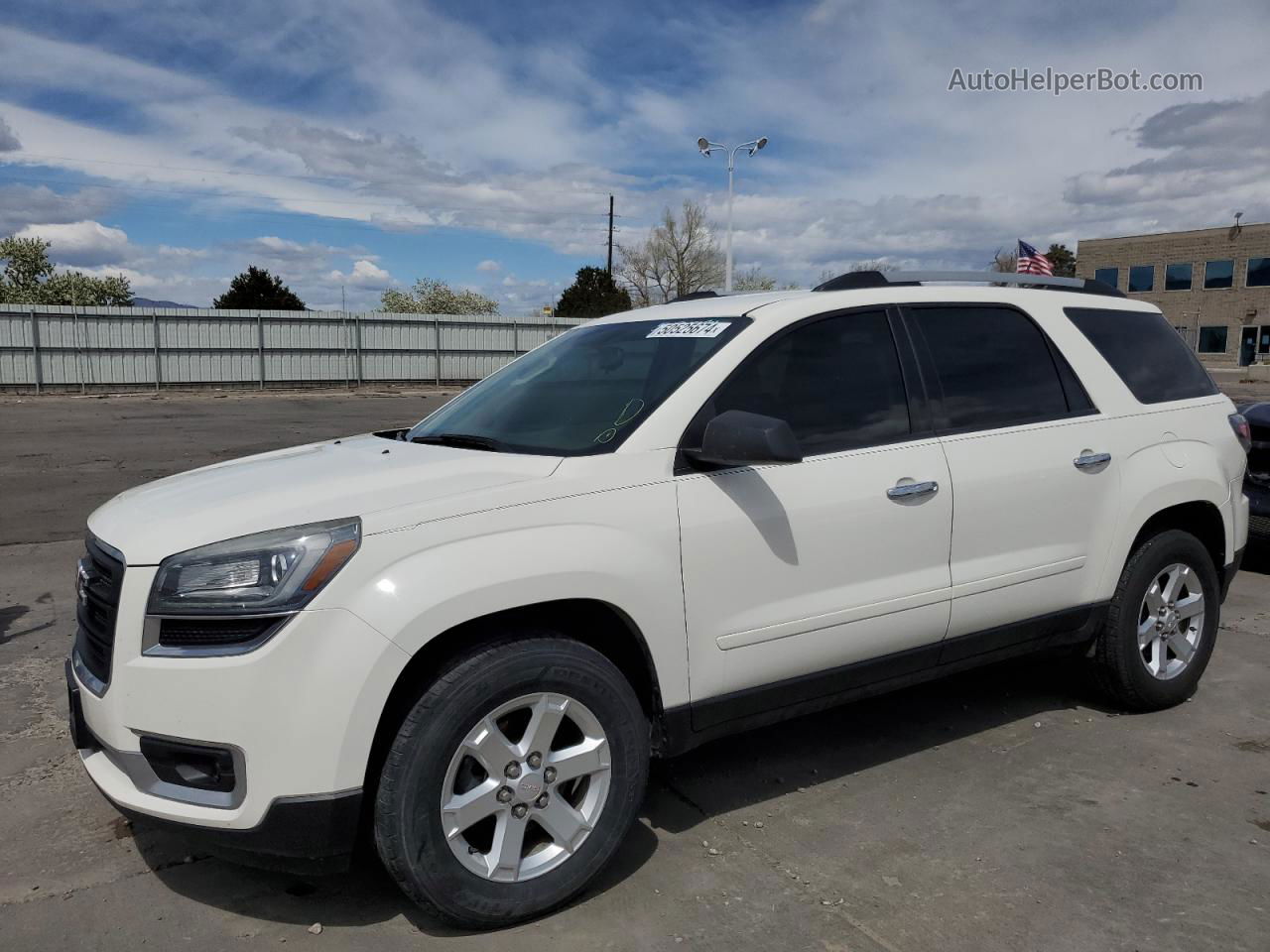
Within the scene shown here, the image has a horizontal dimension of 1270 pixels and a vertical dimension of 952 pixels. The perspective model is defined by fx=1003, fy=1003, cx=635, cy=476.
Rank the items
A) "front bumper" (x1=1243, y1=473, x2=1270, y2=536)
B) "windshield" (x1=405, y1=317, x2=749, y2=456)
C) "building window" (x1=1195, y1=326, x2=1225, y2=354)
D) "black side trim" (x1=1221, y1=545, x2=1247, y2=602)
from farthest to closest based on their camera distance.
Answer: "building window" (x1=1195, y1=326, x2=1225, y2=354) < "front bumper" (x1=1243, y1=473, x2=1270, y2=536) < "black side trim" (x1=1221, y1=545, x2=1247, y2=602) < "windshield" (x1=405, y1=317, x2=749, y2=456)

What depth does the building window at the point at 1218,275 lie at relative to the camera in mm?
56938

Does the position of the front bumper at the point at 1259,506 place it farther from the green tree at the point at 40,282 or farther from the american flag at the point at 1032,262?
the green tree at the point at 40,282

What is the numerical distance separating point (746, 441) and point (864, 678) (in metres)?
1.10

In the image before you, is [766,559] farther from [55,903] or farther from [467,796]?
[55,903]

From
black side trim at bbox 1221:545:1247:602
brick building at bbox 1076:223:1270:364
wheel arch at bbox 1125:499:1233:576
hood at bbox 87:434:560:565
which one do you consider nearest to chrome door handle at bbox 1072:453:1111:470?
wheel arch at bbox 1125:499:1233:576

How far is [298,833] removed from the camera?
2.54 meters

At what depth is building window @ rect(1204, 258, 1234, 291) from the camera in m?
56.9

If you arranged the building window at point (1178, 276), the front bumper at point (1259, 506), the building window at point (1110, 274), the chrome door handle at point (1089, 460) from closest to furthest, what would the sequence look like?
the chrome door handle at point (1089, 460) < the front bumper at point (1259, 506) < the building window at point (1178, 276) < the building window at point (1110, 274)

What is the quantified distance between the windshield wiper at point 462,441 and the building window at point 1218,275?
6429cm

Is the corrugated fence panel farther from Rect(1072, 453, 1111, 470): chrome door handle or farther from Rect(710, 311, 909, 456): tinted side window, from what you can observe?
Rect(710, 311, 909, 456): tinted side window

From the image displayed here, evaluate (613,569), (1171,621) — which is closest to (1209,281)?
(1171,621)

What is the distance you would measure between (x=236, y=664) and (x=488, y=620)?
657mm

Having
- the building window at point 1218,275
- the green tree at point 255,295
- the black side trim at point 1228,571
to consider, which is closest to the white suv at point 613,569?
the black side trim at point 1228,571

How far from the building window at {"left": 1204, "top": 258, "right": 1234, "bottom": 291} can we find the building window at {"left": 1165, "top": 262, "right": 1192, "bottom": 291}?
1.03 m
